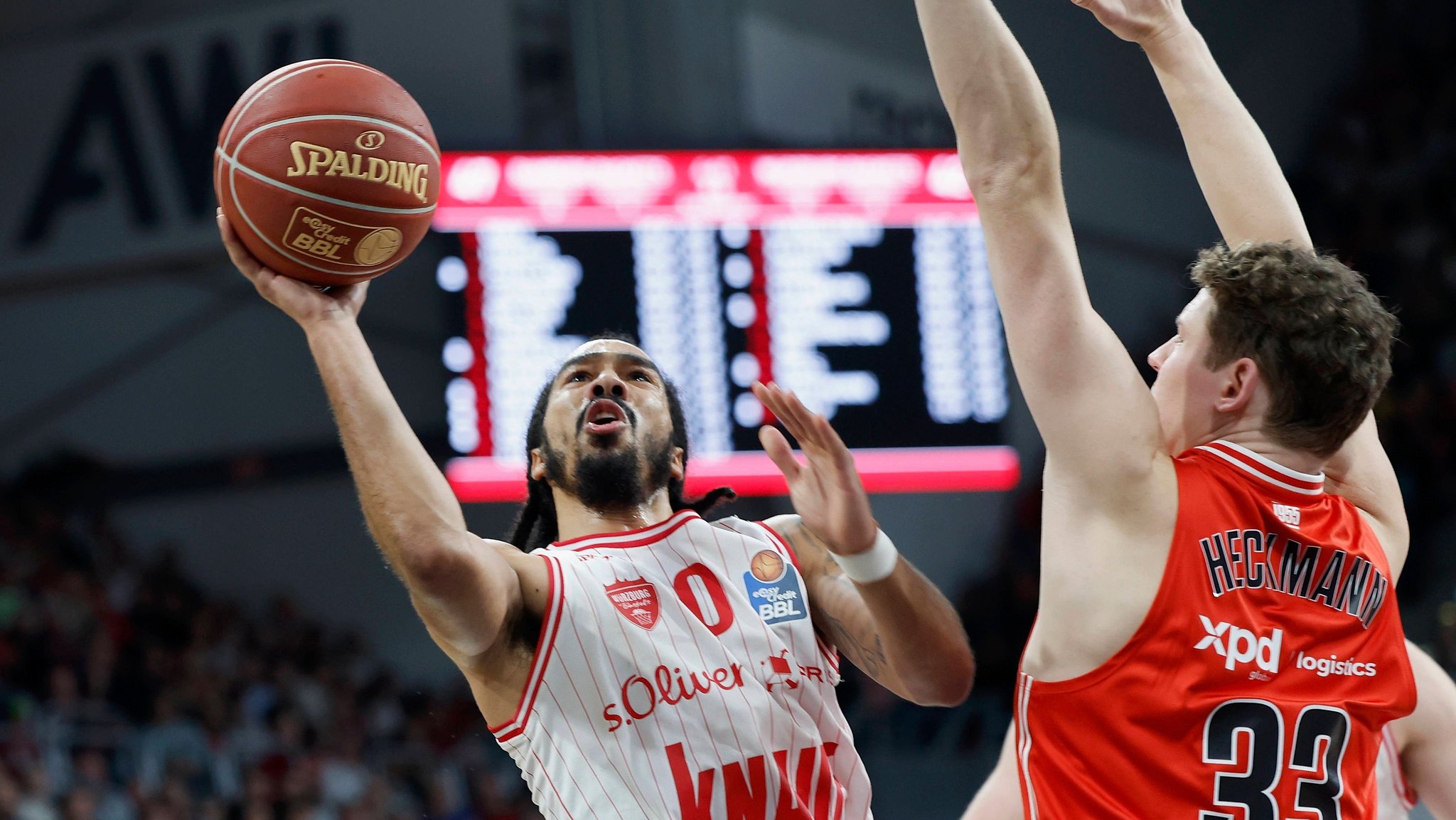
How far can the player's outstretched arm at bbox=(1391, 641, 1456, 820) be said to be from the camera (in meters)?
3.26

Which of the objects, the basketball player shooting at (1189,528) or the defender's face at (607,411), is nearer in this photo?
the basketball player shooting at (1189,528)

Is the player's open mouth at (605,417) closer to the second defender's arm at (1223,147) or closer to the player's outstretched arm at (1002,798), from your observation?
the player's outstretched arm at (1002,798)

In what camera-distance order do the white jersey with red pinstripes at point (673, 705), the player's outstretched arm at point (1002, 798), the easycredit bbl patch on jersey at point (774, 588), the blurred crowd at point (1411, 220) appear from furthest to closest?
the blurred crowd at point (1411, 220) < the player's outstretched arm at point (1002, 798) < the easycredit bbl patch on jersey at point (774, 588) < the white jersey with red pinstripes at point (673, 705)

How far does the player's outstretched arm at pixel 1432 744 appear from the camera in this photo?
3256 mm

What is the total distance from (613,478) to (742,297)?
5.15 metres

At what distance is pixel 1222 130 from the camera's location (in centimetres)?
274

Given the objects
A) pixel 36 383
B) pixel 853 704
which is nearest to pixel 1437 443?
pixel 853 704

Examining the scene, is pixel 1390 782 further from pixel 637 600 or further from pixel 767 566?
pixel 637 600

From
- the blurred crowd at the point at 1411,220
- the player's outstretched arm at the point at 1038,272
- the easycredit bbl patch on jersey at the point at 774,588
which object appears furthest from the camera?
the blurred crowd at the point at 1411,220

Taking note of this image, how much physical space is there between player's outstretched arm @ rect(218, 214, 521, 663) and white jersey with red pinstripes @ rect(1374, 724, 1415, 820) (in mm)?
1988

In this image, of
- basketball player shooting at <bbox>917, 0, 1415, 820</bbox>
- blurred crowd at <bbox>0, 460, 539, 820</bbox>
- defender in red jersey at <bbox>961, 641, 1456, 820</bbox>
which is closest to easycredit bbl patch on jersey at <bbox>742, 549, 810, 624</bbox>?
defender in red jersey at <bbox>961, 641, 1456, 820</bbox>

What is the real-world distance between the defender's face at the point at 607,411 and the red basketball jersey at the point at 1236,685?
1.30 m

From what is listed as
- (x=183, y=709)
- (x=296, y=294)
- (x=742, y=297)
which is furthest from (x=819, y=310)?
(x=296, y=294)

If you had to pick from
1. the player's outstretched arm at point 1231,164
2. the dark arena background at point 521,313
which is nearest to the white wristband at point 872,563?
the player's outstretched arm at point 1231,164
